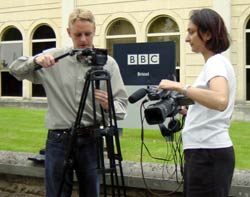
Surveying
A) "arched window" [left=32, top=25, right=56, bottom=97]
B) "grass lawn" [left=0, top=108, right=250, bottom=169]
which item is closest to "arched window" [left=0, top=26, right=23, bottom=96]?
"arched window" [left=32, top=25, right=56, bottom=97]

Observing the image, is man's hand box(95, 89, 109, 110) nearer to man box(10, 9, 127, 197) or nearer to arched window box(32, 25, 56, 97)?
man box(10, 9, 127, 197)

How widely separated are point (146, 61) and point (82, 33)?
179 inches

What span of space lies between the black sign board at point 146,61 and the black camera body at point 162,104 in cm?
480

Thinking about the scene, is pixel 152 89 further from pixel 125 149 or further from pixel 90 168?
pixel 125 149

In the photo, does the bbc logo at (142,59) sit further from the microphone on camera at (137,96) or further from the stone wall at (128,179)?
the microphone on camera at (137,96)

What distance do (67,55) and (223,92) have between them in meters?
1.03

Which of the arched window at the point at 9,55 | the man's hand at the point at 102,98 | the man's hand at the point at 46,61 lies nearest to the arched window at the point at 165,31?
the arched window at the point at 9,55

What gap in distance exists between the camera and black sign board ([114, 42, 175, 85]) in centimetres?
765

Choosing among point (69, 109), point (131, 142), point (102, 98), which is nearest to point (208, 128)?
point (102, 98)

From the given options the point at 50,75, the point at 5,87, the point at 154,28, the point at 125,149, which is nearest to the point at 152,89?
the point at 50,75

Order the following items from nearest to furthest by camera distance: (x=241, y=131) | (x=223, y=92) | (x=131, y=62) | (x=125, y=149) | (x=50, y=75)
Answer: (x=223, y=92) < (x=50, y=75) < (x=125, y=149) < (x=131, y=62) < (x=241, y=131)

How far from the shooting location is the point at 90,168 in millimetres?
3336

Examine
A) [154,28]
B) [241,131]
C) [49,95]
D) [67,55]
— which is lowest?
[241,131]

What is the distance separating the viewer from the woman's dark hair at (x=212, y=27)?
2.80 m
